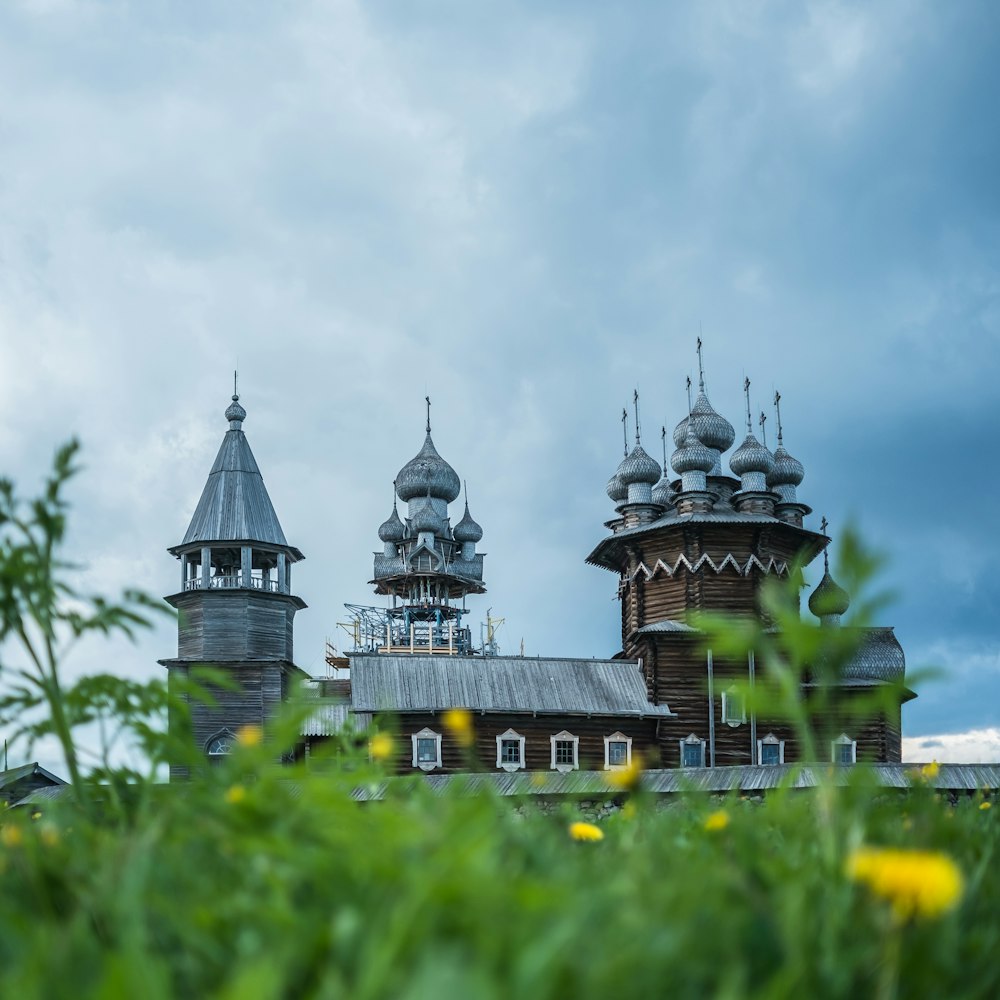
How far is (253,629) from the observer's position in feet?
108

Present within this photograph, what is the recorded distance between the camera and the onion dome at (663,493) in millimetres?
36100

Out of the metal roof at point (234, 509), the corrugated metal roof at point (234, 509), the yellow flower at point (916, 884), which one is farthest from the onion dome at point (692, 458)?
the yellow flower at point (916, 884)

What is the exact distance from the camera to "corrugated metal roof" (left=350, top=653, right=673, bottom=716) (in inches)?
1201

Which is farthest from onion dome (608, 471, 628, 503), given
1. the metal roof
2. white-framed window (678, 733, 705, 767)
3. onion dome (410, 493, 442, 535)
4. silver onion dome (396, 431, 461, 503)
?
silver onion dome (396, 431, 461, 503)

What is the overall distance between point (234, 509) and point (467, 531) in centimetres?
2407

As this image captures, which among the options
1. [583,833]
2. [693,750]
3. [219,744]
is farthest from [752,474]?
[583,833]

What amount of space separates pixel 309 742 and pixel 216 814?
27.0 metres

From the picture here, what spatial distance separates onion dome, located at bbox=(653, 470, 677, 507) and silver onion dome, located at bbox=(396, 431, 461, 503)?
19.2 meters

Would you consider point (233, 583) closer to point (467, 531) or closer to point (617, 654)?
point (617, 654)

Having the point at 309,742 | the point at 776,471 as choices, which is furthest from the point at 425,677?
the point at 776,471

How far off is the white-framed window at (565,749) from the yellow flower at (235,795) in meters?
29.0

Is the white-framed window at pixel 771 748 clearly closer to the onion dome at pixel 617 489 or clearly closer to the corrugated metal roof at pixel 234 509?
the onion dome at pixel 617 489

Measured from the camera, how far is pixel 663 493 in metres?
37.0

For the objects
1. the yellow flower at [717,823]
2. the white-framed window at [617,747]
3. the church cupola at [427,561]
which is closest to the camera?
the yellow flower at [717,823]
